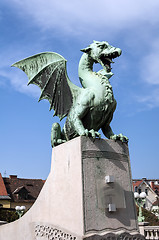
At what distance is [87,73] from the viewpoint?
510 centimetres

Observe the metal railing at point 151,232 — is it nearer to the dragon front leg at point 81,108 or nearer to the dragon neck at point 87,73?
the dragon front leg at point 81,108

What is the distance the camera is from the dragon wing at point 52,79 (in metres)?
5.20

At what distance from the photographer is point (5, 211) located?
17.4 metres

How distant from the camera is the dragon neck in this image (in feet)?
16.2

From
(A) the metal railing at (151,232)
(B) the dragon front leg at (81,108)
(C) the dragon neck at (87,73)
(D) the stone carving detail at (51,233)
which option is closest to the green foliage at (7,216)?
(A) the metal railing at (151,232)

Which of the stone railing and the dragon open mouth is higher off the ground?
the dragon open mouth

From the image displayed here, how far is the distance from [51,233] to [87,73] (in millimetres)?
2946

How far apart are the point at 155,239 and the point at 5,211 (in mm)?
11064

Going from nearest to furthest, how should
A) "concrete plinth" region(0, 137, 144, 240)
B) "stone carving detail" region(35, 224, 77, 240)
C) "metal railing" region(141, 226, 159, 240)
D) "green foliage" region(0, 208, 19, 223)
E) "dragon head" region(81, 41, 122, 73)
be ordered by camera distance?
"concrete plinth" region(0, 137, 144, 240) → "stone carving detail" region(35, 224, 77, 240) → "dragon head" region(81, 41, 122, 73) → "metal railing" region(141, 226, 159, 240) → "green foliage" region(0, 208, 19, 223)

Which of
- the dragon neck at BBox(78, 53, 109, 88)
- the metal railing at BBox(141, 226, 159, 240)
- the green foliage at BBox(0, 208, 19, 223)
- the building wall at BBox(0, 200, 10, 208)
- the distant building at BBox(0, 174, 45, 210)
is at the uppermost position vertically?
the dragon neck at BBox(78, 53, 109, 88)

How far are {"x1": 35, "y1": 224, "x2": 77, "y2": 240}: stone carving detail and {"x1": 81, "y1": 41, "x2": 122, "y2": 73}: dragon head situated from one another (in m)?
2.94

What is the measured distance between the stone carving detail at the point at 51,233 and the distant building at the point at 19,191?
1876 centimetres

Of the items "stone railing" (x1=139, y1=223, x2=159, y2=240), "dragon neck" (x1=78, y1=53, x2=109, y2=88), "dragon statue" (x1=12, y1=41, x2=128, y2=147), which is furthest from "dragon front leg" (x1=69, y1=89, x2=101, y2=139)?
"stone railing" (x1=139, y1=223, x2=159, y2=240)

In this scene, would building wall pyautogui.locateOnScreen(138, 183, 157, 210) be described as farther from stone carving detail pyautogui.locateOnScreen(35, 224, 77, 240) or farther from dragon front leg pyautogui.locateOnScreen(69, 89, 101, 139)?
dragon front leg pyautogui.locateOnScreen(69, 89, 101, 139)
